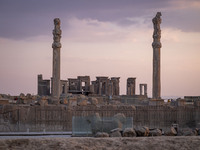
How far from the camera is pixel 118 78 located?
52.4 m

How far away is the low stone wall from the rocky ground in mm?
9017

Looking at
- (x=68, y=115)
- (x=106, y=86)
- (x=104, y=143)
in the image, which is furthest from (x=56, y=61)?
(x=106, y=86)

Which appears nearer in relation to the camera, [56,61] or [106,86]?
[56,61]

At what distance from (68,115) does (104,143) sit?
10062mm

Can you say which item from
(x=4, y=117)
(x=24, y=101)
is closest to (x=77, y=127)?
(x=4, y=117)

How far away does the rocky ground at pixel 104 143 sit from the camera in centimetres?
1004

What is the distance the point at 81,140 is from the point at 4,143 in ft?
7.27

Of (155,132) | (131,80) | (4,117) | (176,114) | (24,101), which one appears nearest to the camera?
(155,132)

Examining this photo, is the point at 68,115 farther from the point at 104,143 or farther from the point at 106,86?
the point at 106,86

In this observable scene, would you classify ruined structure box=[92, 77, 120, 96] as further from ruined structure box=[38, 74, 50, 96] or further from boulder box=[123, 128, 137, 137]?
boulder box=[123, 128, 137, 137]

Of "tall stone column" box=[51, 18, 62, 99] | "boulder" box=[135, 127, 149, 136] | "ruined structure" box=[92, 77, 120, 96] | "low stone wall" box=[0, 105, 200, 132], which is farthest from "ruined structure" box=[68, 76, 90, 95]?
"boulder" box=[135, 127, 149, 136]

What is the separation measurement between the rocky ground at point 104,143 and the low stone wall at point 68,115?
355 inches

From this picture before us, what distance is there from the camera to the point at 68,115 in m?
20.3

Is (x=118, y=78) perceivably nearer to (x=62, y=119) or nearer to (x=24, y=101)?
(x=24, y=101)
